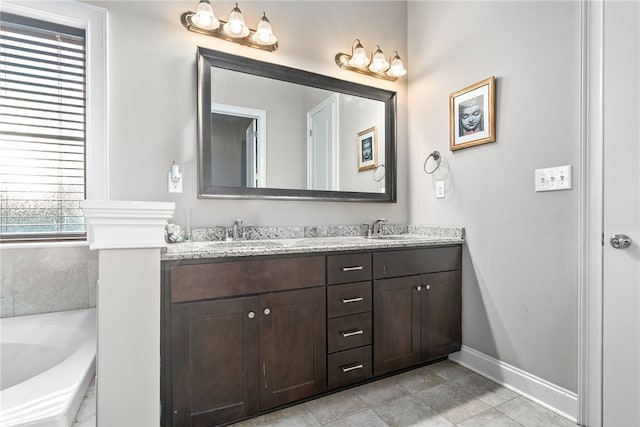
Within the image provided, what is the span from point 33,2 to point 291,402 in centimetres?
242

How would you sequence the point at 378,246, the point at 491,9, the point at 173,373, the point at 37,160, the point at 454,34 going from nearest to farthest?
the point at 173,373 < the point at 37,160 < the point at 378,246 < the point at 491,9 < the point at 454,34

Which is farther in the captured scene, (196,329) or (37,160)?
(37,160)

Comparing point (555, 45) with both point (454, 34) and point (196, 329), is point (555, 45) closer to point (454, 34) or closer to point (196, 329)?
point (454, 34)

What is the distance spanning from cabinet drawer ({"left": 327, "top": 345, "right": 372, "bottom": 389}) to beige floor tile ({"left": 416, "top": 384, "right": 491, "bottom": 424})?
0.33m

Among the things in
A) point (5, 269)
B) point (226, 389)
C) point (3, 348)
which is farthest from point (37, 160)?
point (226, 389)

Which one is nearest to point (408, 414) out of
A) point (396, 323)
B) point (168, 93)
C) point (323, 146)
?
point (396, 323)

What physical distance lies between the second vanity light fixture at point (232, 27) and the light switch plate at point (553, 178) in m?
1.75

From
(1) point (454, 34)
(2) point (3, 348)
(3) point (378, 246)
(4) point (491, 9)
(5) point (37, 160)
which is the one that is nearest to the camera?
(2) point (3, 348)

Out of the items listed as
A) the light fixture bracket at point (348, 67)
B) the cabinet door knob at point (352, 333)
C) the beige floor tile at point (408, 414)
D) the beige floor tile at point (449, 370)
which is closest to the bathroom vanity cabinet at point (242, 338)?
the cabinet door knob at point (352, 333)

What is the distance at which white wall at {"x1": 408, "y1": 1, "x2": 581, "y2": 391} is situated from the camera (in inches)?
62.4

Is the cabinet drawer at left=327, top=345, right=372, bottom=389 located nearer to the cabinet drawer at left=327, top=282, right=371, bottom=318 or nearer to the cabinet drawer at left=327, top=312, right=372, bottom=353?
the cabinet drawer at left=327, top=312, right=372, bottom=353

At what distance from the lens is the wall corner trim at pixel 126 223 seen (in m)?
1.05

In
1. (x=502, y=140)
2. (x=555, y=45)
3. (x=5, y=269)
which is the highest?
(x=555, y=45)

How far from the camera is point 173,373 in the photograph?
131 centimetres
